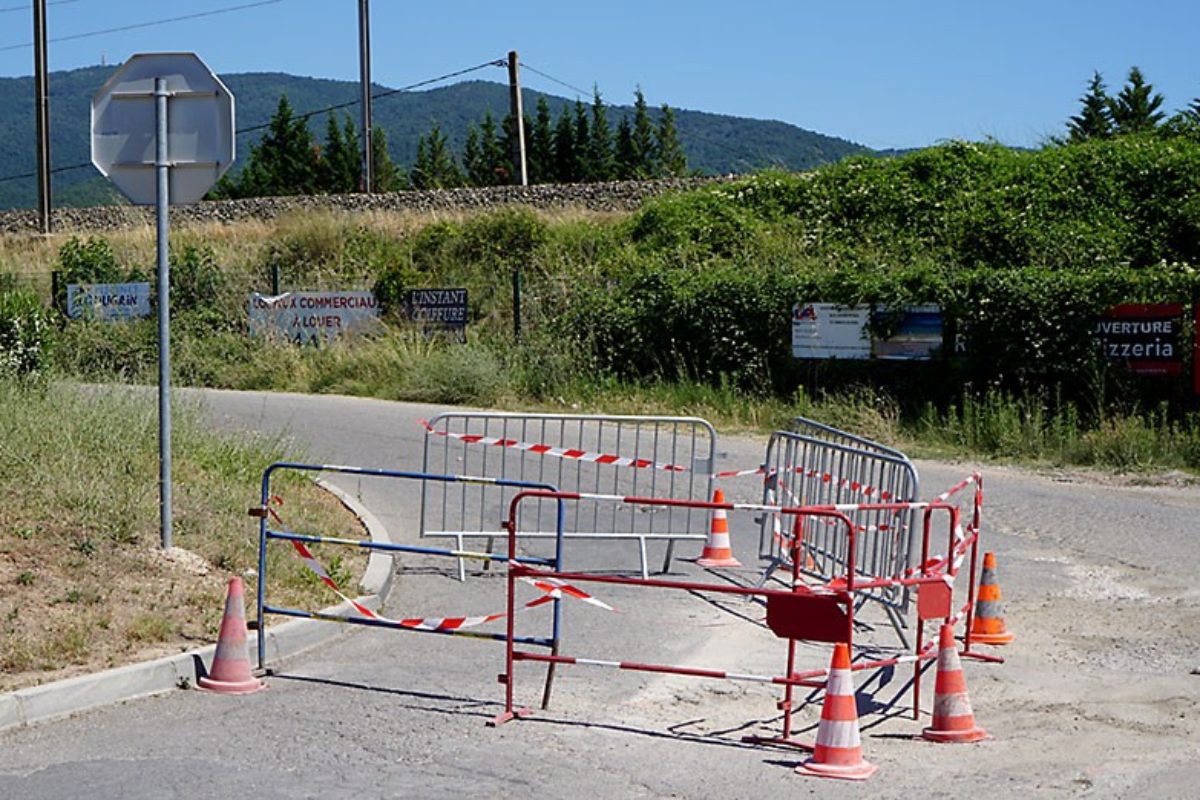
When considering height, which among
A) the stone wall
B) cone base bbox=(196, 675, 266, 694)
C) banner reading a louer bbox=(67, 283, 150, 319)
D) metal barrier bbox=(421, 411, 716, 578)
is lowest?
cone base bbox=(196, 675, 266, 694)

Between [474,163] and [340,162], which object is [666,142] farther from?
[340,162]

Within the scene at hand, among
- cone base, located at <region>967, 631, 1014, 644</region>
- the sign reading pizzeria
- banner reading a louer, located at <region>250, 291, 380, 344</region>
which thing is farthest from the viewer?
banner reading a louer, located at <region>250, 291, 380, 344</region>

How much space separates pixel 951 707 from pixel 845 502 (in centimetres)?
344

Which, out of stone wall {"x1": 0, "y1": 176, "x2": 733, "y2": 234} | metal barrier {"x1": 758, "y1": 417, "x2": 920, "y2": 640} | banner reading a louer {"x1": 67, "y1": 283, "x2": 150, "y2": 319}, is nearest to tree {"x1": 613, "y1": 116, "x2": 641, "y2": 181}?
stone wall {"x1": 0, "y1": 176, "x2": 733, "y2": 234}

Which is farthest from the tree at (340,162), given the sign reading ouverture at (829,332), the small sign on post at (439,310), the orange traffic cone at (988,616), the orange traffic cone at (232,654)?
the orange traffic cone at (232,654)

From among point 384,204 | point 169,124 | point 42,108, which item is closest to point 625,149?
point 42,108

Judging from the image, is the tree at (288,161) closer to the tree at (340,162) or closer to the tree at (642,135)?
the tree at (340,162)

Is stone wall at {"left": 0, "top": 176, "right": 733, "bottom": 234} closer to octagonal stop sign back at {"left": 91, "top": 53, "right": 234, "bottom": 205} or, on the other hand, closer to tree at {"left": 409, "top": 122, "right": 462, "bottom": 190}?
octagonal stop sign back at {"left": 91, "top": 53, "right": 234, "bottom": 205}

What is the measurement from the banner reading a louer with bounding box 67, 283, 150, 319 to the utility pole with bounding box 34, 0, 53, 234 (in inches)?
624

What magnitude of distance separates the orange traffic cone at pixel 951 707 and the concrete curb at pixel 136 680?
12.5 feet

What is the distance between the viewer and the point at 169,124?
10.4 meters

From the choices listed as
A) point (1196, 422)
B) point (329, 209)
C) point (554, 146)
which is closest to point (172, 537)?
point (1196, 422)

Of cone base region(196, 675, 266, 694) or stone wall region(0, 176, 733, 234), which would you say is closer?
cone base region(196, 675, 266, 694)

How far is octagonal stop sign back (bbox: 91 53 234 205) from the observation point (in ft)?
33.8
